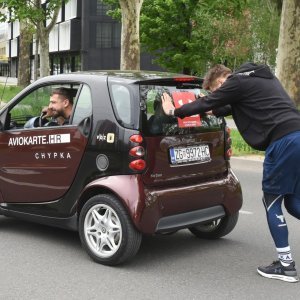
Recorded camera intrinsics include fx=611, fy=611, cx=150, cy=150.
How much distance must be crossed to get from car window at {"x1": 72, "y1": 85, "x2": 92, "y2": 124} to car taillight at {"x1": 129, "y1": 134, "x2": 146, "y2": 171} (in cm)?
57


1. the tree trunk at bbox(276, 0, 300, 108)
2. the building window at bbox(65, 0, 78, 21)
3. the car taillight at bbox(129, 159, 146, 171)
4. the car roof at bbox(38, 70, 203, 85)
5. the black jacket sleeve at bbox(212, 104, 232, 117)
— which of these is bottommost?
the car taillight at bbox(129, 159, 146, 171)

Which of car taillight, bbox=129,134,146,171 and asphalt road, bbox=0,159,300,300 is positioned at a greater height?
car taillight, bbox=129,134,146,171

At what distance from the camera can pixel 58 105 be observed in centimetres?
573

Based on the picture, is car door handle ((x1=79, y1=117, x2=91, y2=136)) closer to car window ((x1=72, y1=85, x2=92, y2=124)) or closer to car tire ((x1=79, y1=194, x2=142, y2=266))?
car window ((x1=72, y1=85, x2=92, y2=124))

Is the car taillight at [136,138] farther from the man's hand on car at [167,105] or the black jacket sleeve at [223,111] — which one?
the black jacket sleeve at [223,111]

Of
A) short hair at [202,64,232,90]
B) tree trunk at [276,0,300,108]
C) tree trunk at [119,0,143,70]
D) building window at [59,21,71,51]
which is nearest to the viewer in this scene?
short hair at [202,64,232,90]

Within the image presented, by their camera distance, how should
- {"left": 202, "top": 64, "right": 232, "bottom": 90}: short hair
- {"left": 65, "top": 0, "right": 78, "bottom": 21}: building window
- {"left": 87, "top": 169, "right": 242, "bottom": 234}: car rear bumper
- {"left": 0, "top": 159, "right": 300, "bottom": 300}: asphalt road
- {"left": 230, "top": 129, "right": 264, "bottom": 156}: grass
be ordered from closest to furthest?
1. {"left": 0, "top": 159, "right": 300, "bottom": 300}: asphalt road
2. {"left": 87, "top": 169, "right": 242, "bottom": 234}: car rear bumper
3. {"left": 202, "top": 64, "right": 232, "bottom": 90}: short hair
4. {"left": 230, "top": 129, "right": 264, "bottom": 156}: grass
5. {"left": 65, "top": 0, "right": 78, "bottom": 21}: building window

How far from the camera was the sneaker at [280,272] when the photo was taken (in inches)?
186

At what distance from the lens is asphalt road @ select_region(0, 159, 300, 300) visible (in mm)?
4418

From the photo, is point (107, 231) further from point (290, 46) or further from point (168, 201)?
point (290, 46)

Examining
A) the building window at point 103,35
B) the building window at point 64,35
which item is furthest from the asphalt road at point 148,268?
the building window at point 64,35

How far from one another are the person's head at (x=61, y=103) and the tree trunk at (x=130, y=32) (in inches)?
570

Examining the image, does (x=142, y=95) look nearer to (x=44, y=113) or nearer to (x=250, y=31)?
(x=44, y=113)

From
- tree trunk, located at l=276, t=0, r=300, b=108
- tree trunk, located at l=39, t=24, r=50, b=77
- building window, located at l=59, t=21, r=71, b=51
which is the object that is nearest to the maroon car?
tree trunk, located at l=276, t=0, r=300, b=108
